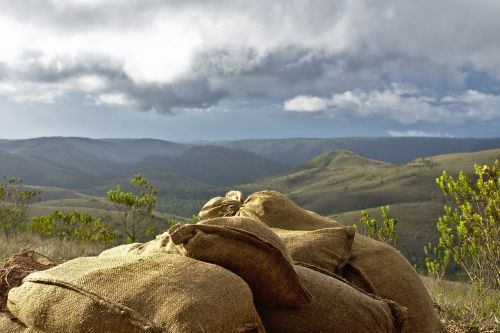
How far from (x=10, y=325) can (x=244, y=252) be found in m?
1.24

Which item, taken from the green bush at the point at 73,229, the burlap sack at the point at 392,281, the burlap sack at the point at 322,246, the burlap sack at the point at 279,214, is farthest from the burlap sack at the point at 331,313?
the green bush at the point at 73,229

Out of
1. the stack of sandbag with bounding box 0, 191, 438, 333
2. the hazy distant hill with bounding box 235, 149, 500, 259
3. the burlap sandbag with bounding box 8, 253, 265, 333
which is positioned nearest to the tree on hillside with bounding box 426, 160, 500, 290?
A: the stack of sandbag with bounding box 0, 191, 438, 333

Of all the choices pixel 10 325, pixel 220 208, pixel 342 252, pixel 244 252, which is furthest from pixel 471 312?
pixel 10 325

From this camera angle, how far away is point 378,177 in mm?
125500

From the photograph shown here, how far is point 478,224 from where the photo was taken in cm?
636

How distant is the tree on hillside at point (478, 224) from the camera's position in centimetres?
614

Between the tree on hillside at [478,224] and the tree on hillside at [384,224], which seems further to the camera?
the tree on hillside at [384,224]

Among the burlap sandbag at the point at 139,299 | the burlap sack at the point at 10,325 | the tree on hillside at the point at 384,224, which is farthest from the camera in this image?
the tree on hillside at the point at 384,224

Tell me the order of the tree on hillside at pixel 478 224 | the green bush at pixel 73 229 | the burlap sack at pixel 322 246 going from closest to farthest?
the burlap sack at pixel 322 246 < the tree on hillside at pixel 478 224 < the green bush at pixel 73 229

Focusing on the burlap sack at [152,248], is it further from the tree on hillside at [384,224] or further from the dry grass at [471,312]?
the tree on hillside at [384,224]

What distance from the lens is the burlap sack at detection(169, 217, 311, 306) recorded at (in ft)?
8.57

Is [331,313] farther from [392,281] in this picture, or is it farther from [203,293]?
[392,281]

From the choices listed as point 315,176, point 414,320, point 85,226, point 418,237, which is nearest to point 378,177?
point 315,176

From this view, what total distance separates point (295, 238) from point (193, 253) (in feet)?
3.96
